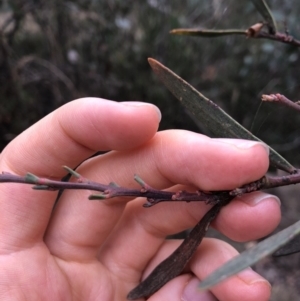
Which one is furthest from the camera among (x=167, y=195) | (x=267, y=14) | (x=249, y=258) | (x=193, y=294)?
(x=193, y=294)

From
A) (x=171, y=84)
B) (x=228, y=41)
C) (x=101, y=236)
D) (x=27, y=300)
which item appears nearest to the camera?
(x=171, y=84)

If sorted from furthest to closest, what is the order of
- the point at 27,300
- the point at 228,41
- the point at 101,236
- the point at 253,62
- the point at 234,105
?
the point at 228,41 → the point at 253,62 → the point at 234,105 → the point at 101,236 → the point at 27,300

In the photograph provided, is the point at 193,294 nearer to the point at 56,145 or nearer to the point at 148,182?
the point at 148,182

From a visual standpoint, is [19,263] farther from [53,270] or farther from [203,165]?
[203,165]

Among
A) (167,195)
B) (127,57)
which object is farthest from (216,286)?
(127,57)

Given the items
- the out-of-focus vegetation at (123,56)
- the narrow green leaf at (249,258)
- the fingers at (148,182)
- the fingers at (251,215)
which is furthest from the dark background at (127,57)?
the narrow green leaf at (249,258)

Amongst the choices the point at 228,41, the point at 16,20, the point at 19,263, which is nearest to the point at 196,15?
the point at 228,41
